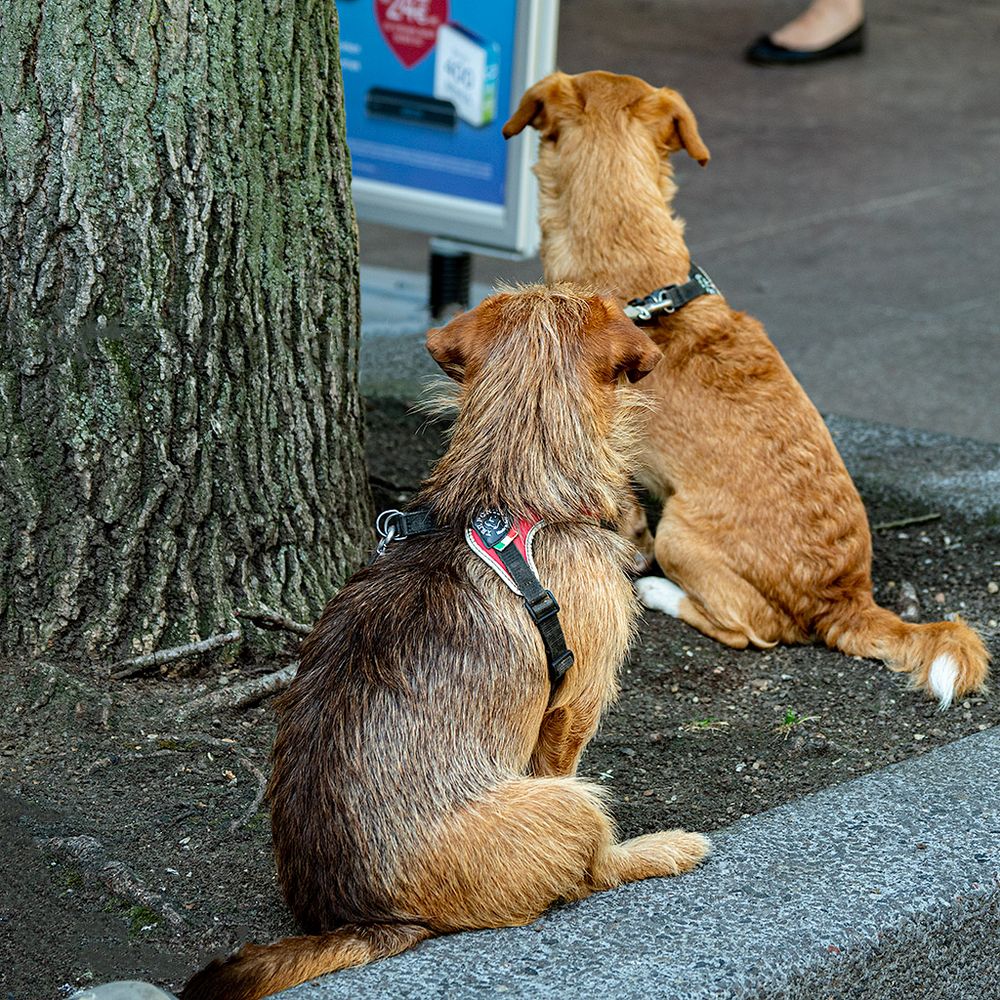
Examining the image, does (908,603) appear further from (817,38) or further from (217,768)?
(817,38)

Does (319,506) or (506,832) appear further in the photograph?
(319,506)

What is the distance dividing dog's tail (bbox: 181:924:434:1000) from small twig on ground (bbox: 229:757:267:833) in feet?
2.31

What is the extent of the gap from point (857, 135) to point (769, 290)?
371 centimetres

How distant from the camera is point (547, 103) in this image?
465 cm

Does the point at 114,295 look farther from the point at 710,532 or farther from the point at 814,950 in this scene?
the point at 814,950

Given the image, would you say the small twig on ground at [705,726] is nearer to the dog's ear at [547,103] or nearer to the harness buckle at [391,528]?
the harness buckle at [391,528]

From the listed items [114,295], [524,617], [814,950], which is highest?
[114,295]

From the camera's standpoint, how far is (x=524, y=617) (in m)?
2.81

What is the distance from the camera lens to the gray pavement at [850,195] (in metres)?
7.47

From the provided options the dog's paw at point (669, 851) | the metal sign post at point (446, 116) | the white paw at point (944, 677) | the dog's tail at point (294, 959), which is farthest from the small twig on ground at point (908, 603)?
the metal sign post at point (446, 116)

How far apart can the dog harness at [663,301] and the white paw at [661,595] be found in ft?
2.85

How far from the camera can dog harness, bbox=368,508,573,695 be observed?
9.21 ft

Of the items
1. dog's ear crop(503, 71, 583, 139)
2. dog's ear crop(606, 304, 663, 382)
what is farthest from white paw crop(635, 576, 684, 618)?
dog's ear crop(606, 304, 663, 382)

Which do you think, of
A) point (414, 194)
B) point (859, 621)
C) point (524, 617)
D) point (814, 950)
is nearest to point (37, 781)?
point (524, 617)
